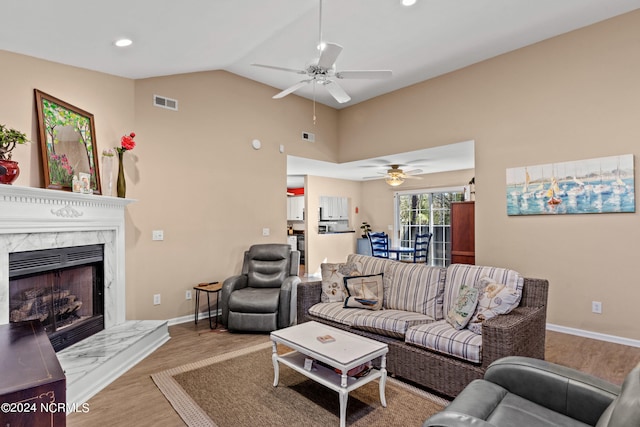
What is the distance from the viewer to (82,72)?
3.56 meters

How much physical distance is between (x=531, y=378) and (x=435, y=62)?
13.6 feet

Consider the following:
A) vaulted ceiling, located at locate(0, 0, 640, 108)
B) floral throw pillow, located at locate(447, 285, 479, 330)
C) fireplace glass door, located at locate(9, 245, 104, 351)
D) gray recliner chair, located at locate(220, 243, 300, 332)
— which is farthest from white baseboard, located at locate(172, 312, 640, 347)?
vaulted ceiling, located at locate(0, 0, 640, 108)

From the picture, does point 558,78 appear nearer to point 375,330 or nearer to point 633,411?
point 375,330

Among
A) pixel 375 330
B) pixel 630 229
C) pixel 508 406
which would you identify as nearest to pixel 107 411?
pixel 375 330

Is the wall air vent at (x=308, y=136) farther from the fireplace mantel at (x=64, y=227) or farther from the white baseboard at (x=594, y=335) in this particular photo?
the white baseboard at (x=594, y=335)

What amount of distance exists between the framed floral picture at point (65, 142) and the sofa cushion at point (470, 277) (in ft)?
12.0

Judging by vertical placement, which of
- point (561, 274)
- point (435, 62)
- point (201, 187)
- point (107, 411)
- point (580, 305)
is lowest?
point (107, 411)

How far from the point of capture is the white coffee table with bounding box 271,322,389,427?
2.16m

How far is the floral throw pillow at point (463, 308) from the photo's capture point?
8.95 feet

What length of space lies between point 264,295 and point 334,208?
4.91m

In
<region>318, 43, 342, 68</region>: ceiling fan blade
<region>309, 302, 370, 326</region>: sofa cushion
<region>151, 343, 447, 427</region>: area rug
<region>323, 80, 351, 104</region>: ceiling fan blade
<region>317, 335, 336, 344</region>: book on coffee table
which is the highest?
<region>318, 43, 342, 68</region>: ceiling fan blade

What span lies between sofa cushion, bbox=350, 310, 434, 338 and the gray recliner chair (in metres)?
1.14

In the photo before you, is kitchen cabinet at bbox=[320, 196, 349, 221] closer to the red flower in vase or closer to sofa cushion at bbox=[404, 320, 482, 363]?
the red flower in vase

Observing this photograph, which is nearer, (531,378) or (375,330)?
(531,378)
